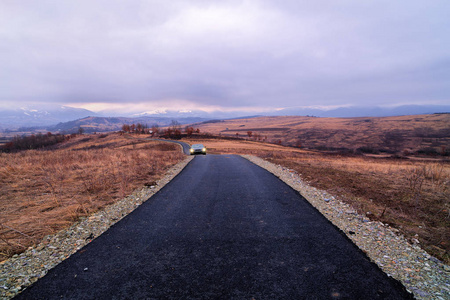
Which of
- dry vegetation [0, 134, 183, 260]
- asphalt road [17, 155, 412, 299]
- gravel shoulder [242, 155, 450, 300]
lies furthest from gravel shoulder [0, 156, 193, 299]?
gravel shoulder [242, 155, 450, 300]

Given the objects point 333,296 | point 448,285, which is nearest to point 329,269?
point 333,296

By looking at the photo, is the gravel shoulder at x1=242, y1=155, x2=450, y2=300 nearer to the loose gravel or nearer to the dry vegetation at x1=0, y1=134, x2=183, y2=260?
the loose gravel

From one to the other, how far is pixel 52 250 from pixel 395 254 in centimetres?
740

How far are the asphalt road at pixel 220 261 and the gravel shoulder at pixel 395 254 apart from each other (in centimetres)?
26

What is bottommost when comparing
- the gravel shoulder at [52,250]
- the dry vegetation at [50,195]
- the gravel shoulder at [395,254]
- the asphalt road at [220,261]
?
the gravel shoulder at [395,254]

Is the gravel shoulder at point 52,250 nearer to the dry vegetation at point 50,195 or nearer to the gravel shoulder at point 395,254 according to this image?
the dry vegetation at point 50,195

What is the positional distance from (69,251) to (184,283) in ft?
9.48

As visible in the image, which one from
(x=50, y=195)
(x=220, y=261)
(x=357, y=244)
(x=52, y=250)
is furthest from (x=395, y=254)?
(x=50, y=195)

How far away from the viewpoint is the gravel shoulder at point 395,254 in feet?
10.9

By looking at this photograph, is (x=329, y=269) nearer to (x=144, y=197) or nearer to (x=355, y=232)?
(x=355, y=232)

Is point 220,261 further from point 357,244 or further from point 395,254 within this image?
point 395,254

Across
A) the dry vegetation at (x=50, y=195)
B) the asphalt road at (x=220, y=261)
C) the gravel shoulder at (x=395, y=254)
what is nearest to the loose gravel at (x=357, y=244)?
the gravel shoulder at (x=395, y=254)

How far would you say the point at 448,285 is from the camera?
10.9ft

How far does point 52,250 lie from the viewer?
4.43 metres
